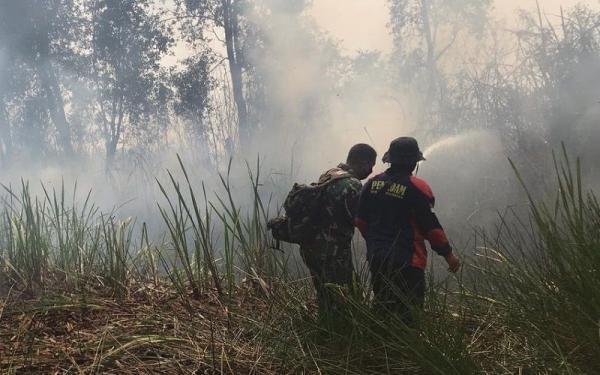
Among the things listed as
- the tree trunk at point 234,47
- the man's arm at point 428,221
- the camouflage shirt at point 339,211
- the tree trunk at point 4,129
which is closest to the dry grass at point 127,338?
the camouflage shirt at point 339,211

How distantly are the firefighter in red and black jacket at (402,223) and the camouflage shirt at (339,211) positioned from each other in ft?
0.57

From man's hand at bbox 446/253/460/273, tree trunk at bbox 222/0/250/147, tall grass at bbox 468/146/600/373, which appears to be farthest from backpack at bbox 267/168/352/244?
tree trunk at bbox 222/0/250/147

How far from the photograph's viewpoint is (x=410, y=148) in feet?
9.78

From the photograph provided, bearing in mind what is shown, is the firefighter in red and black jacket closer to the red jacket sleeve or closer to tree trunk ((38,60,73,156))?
the red jacket sleeve

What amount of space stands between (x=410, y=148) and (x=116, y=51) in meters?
16.4

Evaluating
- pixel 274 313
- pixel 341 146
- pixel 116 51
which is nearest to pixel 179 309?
pixel 274 313

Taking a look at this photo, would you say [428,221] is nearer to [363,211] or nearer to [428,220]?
[428,220]

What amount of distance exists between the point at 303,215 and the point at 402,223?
25.1 inches

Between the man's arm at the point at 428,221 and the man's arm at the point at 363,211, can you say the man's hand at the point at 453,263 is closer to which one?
the man's arm at the point at 428,221

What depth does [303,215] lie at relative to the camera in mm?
3338

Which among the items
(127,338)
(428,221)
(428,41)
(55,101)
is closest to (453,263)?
(428,221)

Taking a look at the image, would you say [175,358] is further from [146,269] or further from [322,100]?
[322,100]

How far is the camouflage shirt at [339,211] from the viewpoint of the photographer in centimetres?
324

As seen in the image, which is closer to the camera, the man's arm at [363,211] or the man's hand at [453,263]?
the man's hand at [453,263]
